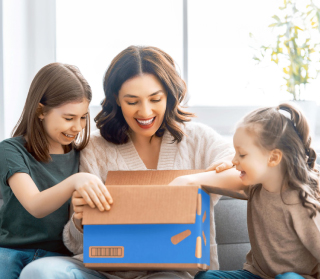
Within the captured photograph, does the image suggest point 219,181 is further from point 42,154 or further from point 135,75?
point 42,154

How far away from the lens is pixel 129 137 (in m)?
1.52

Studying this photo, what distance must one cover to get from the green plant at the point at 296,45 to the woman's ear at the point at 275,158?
38.2 inches

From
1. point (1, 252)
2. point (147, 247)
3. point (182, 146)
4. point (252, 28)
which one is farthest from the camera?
point (252, 28)

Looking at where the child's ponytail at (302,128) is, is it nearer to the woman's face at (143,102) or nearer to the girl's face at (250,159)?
the girl's face at (250,159)

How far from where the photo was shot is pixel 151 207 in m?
1.02

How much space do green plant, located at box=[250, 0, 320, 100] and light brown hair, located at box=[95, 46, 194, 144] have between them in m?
0.82

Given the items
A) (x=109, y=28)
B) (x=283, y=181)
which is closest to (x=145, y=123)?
(x=283, y=181)

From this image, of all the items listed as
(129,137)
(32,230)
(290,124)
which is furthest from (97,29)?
(290,124)

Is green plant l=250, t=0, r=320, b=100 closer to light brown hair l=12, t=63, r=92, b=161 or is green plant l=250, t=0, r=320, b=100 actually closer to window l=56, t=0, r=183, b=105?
window l=56, t=0, r=183, b=105

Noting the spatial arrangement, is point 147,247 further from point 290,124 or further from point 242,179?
point 290,124

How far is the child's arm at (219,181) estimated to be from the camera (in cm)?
115

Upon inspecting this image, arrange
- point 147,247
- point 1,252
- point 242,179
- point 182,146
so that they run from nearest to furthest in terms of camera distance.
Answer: point 147,247 < point 242,179 < point 1,252 < point 182,146

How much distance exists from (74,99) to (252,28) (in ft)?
4.07

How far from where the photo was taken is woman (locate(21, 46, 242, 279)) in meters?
1.36
